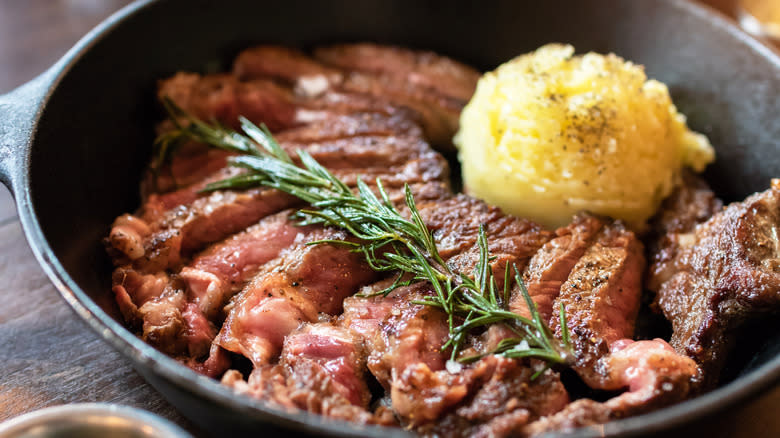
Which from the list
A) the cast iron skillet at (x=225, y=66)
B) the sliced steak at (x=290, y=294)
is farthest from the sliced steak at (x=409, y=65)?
the sliced steak at (x=290, y=294)

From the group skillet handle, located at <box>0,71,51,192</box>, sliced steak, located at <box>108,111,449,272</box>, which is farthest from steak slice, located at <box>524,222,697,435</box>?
skillet handle, located at <box>0,71,51,192</box>

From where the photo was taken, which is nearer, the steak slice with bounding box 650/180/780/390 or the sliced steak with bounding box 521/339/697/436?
the sliced steak with bounding box 521/339/697/436

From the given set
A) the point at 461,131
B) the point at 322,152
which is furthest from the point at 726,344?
the point at 322,152

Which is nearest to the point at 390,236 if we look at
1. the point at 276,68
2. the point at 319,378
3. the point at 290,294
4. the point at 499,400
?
the point at 290,294

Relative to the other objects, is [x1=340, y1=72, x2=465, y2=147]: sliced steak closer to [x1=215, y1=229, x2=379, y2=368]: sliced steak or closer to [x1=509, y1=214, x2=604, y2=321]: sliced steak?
[x1=509, y1=214, x2=604, y2=321]: sliced steak

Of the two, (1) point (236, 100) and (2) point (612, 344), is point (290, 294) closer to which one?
(2) point (612, 344)

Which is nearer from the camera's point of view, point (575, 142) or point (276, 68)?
point (575, 142)
